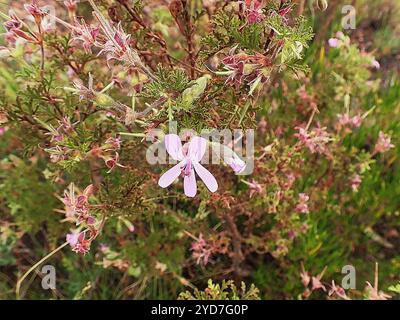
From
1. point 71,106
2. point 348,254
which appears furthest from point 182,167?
point 348,254

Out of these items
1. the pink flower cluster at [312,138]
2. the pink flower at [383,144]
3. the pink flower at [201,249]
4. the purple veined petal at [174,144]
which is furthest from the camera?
the pink flower at [383,144]

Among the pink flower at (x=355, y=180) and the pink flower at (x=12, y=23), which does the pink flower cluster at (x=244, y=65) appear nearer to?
the pink flower at (x=12, y=23)

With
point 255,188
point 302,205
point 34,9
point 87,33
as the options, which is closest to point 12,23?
point 34,9

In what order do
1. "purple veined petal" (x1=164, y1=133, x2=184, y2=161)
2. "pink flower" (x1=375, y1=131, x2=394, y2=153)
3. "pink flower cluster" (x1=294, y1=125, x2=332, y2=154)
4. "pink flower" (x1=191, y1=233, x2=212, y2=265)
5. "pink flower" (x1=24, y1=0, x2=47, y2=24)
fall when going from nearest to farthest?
"purple veined petal" (x1=164, y1=133, x2=184, y2=161)
"pink flower" (x1=24, y1=0, x2=47, y2=24)
"pink flower cluster" (x1=294, y1=125, x2=332, y2=154)
"pink flower" (x1=191, y1=233, x2=212, y2=265)
"pink flower" (x1=375, y1=131, x2=394, y2=153)

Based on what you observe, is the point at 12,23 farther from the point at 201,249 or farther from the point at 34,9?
the point at 201,249

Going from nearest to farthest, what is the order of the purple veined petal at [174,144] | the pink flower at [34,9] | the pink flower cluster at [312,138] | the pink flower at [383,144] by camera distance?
the purple veined petal at [174,144]
the pink flower at [34,9]
the pink flower cluster at [312,138]
the pink flower at [383,144]

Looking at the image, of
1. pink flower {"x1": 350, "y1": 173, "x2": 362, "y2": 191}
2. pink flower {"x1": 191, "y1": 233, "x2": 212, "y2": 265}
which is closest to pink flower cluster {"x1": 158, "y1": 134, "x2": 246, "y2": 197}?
pink flower {"x1": 191, "y1": 233, "x2": 212, "y2": 265}

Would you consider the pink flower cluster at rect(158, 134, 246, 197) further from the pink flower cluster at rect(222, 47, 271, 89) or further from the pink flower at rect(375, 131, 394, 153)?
the pink flower at rect(375, 131, 394, 153)

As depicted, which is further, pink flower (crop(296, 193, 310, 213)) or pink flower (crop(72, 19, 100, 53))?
pink flower (crop(296, 193, 310, 213))

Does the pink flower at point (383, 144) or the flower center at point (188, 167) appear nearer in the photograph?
the flower center at point (188, 167)

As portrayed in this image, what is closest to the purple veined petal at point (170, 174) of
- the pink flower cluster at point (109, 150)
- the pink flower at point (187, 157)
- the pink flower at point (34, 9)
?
the pink flower at point (187, 157)
